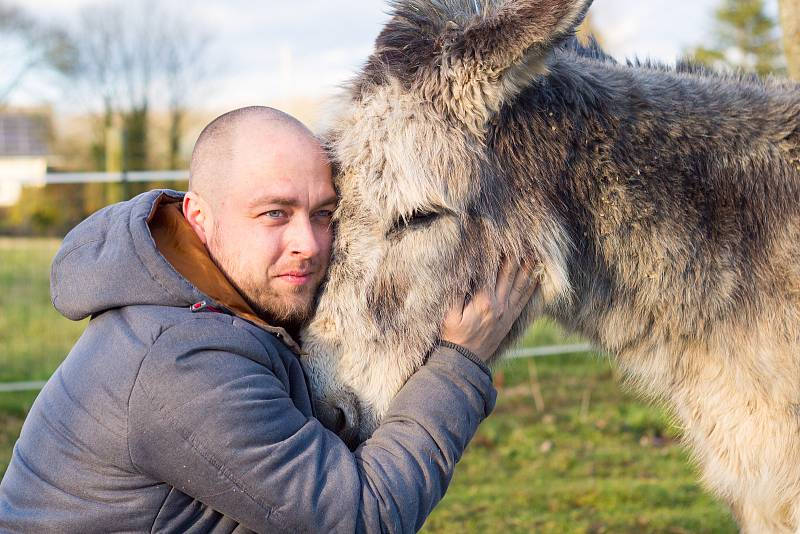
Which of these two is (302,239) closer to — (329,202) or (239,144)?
(329,202)

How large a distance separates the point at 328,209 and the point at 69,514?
1.15 meters

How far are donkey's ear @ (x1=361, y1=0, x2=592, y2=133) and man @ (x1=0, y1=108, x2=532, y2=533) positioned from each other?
41 cm

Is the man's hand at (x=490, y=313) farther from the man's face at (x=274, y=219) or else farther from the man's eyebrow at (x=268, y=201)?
the man's eyebrow at (x=268, y=201)

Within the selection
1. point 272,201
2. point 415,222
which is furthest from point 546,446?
point 272,201

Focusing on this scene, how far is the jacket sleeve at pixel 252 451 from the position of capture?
213 centimetres

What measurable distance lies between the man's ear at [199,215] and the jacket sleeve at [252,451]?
0.43m

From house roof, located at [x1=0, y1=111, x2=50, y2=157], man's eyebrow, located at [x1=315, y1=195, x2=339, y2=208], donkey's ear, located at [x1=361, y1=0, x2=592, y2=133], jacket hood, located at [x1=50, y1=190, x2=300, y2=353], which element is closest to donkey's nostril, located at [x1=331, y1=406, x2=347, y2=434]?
jacket hood, located at [x1=50, y1=190, x2=300, y2=353]

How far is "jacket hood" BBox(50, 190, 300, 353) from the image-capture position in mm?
2320

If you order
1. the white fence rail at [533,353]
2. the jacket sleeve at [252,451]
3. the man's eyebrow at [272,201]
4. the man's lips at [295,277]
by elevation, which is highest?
the man's eyebrow at [272,201]

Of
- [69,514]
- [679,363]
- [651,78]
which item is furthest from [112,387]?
[651,78]

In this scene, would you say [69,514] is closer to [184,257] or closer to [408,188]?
[184,257]

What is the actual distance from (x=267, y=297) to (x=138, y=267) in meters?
0.40

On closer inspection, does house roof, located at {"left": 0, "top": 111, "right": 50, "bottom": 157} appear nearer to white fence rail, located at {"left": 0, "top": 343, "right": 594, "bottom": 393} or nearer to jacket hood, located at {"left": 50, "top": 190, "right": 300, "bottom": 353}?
white fence rail, located at {"left": 0, "top": 343, "right": 594, "bottom": 393}

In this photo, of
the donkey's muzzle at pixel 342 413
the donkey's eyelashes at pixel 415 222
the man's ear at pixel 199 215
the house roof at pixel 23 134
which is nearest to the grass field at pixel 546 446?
the donkey's muzzle at pixel 342 413
